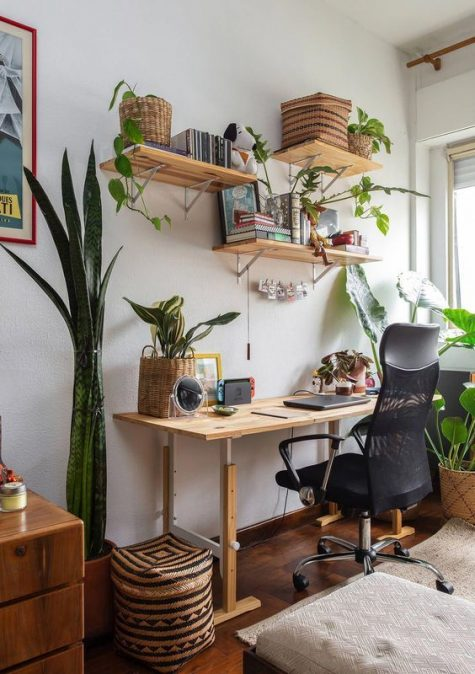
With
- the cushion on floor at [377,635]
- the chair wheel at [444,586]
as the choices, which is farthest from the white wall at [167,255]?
the cushion on floor at [377,635]

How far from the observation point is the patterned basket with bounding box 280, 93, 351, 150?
2.76m

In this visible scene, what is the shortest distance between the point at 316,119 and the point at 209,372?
1378mm

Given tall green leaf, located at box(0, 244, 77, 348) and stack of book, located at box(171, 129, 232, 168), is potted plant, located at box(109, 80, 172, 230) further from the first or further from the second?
tall green leaf, located at box(0, 244, 77, 348)

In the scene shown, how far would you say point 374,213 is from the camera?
319 cm

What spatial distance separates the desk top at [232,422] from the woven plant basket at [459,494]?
974 mm

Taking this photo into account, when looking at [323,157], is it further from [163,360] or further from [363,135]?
[163,360]

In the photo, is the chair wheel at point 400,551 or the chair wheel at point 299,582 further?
the chair wheel at point 400,551

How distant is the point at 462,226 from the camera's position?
152 inches

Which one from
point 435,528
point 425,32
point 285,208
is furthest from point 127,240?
point 425,32

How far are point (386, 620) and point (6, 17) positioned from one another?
7.30ft

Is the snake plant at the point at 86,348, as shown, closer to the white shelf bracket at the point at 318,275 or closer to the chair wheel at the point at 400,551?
the chair wheel at the point at 400,551

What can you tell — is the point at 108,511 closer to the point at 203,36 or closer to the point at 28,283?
the point at 28,283

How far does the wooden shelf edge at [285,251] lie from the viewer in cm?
248

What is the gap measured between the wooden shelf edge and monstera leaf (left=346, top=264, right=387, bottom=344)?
0.11 meters
